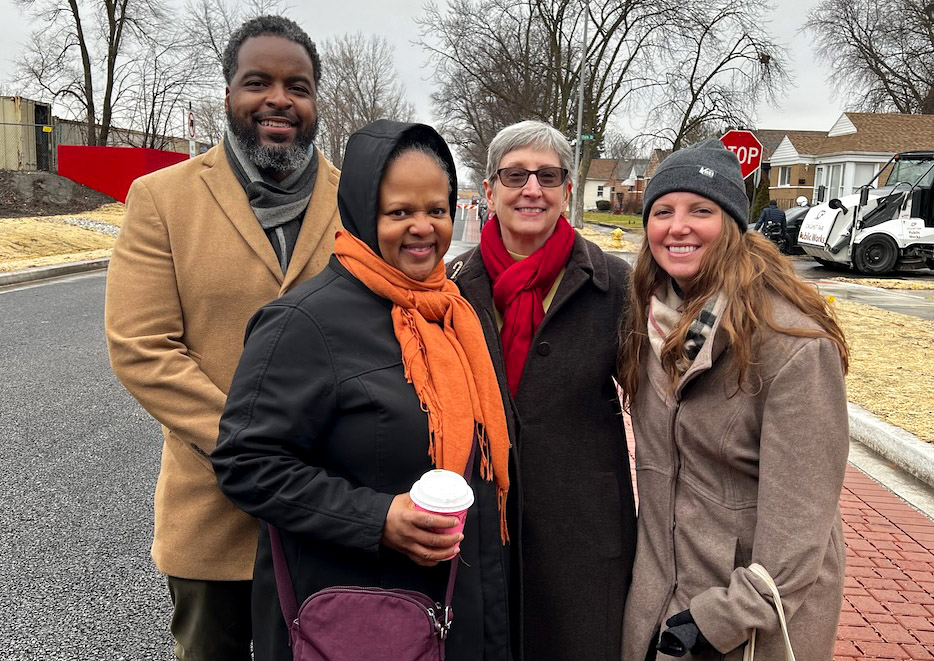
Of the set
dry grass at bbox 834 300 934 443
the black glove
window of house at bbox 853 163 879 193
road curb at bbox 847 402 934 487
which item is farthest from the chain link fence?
window of house at bbox 853 163 879 193

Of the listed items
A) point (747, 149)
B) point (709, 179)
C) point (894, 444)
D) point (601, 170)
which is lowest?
point (894, 444)

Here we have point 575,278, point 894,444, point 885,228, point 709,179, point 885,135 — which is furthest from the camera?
point 885,135

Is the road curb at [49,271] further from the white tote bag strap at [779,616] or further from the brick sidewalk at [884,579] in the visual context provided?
the white tote bag strap at [779,616]

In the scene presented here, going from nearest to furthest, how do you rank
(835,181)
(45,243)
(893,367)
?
1. (893,367)
2. (45,243)
3. (835,181)

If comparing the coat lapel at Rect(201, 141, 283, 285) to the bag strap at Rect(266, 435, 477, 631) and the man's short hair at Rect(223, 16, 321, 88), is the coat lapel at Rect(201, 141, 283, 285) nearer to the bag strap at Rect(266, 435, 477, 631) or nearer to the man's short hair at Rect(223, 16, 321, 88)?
the man's short hair at Rect(223, 16, 321, 88)

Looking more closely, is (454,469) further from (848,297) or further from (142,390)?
(848,297)

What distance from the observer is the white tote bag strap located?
1.79 meters

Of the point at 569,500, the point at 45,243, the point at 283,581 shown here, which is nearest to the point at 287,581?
the point at 283,581

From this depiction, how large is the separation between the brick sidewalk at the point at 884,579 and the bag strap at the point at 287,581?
7.49 feet

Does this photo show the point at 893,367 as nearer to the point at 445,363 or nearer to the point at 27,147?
the point at 445,363

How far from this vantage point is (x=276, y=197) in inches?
84.4

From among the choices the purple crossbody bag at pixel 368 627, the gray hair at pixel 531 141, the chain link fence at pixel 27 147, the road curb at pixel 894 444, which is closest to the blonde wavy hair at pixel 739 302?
the gray hair at pixel 531 141

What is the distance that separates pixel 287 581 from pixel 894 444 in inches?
208

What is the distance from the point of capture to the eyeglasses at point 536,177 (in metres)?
2.48
